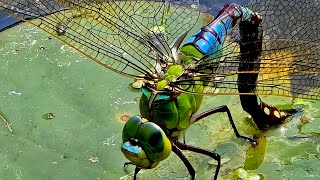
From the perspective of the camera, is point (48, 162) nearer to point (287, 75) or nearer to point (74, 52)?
point (74, 52)

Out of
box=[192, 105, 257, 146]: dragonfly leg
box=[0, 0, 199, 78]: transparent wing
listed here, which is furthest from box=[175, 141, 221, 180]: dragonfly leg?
box=[0, 0, 199, 78]: transparent wing

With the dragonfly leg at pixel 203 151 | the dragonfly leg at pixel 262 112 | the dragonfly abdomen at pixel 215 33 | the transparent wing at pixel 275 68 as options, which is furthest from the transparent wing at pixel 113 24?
the dragonfly leg at pixel 262 112

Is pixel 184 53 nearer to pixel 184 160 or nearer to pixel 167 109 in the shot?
pixel 167 109

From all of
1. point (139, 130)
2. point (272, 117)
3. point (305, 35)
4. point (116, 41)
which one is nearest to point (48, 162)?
point (139, 130)

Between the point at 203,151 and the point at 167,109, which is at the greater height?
the point at 167,109

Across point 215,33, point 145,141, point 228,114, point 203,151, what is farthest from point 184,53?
point 145,141

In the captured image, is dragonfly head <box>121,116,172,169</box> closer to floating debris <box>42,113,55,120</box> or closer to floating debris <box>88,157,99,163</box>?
floating debris <box>88,157,99,163</box>

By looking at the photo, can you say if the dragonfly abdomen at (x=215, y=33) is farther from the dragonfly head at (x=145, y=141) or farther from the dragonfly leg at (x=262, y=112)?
the dragonfly head at (x=145, y=141)
